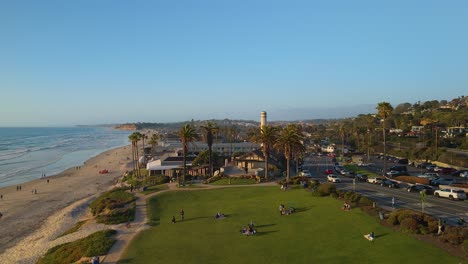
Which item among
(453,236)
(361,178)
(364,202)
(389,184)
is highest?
(453,236)

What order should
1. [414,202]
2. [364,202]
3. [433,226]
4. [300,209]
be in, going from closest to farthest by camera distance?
[433,226] < [364,202] < [300,209] < [414,202]

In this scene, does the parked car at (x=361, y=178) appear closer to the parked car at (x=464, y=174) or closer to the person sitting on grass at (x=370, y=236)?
the parked car at (x=464, y=174)

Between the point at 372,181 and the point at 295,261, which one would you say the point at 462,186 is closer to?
the point at 372,181

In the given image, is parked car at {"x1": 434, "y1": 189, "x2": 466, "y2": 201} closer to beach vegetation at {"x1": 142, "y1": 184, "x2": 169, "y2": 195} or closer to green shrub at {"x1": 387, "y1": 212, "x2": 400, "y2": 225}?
green shrub at {"x1": 387, "y1": 212, "x2": 400, "y2": 225}

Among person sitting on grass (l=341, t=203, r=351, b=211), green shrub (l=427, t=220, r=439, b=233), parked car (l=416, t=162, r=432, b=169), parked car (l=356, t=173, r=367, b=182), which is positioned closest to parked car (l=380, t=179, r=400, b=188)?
parked car (l=356, t=173, r=367, b=182)

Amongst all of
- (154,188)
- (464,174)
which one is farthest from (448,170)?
(154,188)

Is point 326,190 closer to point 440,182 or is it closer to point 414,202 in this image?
point 414,202
